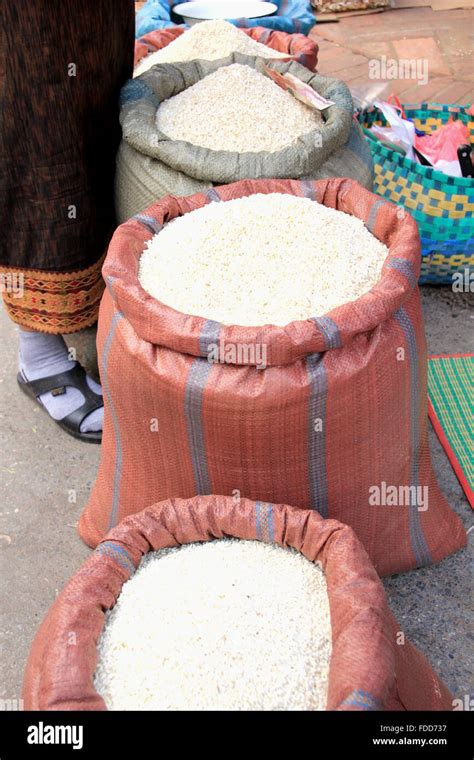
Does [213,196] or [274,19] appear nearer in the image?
[213,196]

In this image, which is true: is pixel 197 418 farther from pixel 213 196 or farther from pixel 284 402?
pixel 213 196

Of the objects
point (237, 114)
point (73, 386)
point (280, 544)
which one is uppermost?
point (237, 114)

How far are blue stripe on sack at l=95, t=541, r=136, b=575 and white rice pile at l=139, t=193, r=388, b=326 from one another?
37cm

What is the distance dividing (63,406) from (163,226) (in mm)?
649

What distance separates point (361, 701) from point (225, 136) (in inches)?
47.3

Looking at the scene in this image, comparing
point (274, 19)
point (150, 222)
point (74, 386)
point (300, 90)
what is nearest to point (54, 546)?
point (74, 386)

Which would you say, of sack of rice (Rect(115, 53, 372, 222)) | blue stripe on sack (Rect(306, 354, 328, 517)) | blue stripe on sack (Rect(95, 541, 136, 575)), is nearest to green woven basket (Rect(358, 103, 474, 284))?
sack of rice (Rect(115, 53, 372, 222))

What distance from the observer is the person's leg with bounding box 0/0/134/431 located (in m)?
1.56

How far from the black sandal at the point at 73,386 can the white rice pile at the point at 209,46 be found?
0.80 meters

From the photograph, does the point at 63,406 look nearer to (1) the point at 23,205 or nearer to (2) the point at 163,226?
(1) the point at 23,205

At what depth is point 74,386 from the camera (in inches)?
80.0

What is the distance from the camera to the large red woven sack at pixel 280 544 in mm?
993

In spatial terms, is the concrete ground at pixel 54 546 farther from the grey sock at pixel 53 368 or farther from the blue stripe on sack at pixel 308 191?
the blue stripe on sack at pixel 308 191

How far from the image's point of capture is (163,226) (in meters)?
1.54
